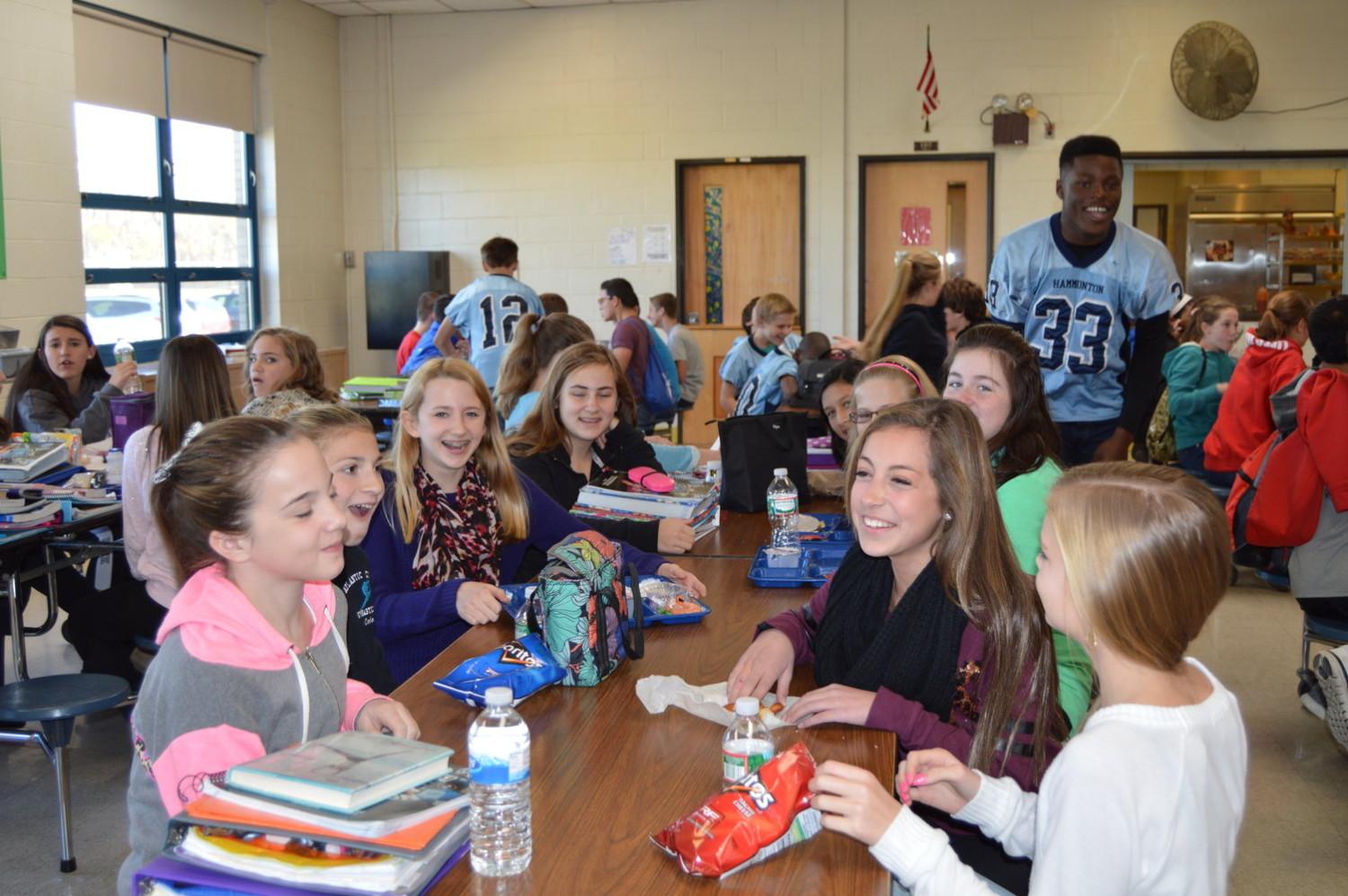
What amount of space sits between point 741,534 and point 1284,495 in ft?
5.45

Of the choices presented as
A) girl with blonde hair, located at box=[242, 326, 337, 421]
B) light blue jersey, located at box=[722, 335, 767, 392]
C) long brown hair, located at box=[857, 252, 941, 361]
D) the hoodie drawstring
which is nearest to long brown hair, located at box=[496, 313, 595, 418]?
girl with blonde hair, located at box=[242, 326, 337, 421]

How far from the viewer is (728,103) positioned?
9555mm

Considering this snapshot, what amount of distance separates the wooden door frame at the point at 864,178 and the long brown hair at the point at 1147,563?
26.4 ft

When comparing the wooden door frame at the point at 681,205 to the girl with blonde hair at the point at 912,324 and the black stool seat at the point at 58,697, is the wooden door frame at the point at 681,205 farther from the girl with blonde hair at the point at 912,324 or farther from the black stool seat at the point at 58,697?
the black stool seat at the point at 58,697

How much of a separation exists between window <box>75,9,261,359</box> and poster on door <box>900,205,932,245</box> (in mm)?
4961

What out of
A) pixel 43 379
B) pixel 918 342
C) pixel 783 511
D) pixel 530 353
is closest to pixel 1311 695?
pixel 783 511

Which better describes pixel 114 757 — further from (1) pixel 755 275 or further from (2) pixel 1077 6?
(2) pixel 1077 6

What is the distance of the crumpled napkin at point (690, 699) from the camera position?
1945 millimetres

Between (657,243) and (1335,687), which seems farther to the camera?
(657,243)

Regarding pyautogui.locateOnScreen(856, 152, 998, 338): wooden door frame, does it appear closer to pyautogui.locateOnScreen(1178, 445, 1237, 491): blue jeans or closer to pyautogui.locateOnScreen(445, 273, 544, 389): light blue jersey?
pyautogui.locateOnScreen(1178, 445, 1237, 491): blue jeans

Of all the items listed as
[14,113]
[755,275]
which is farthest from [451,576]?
[755,275]

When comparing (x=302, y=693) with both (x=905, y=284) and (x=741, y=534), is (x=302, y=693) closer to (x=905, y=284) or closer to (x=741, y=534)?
(x=741, y=534)

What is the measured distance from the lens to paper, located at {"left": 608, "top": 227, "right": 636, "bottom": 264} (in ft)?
32.3

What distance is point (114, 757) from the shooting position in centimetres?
387
